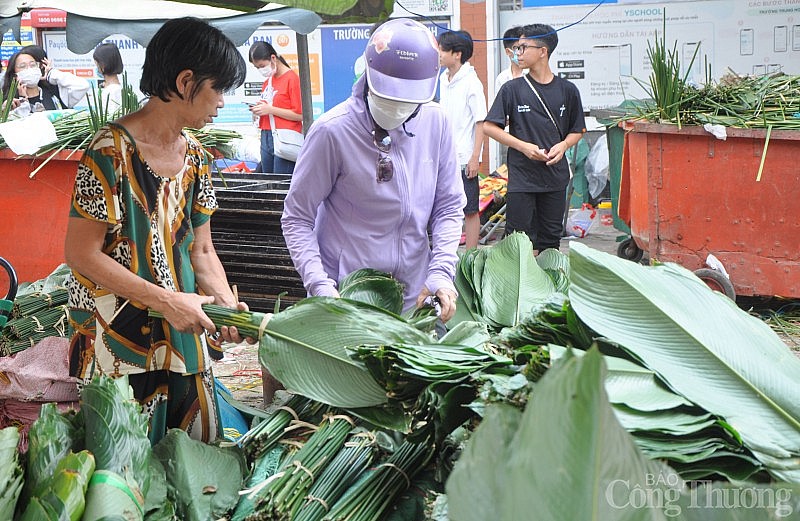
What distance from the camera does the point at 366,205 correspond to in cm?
293

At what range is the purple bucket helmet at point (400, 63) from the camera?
2.68m

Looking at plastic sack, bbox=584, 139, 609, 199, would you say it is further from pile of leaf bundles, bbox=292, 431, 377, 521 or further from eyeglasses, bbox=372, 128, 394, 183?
pile of leaf bundles, bbox=292, 431, 377, 521

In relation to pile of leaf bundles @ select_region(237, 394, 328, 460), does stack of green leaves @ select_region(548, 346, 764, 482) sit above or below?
above

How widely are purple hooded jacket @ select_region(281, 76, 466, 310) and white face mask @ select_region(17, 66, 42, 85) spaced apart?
237 inches

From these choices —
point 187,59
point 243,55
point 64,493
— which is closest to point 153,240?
point 187,59

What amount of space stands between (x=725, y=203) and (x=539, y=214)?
1306 millimetres

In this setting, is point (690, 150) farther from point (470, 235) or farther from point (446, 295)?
point (446, 295)

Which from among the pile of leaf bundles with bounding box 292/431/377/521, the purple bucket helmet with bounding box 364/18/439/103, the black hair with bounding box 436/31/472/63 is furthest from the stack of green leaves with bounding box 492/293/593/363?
the black hair with bounding box 436/31/472/63

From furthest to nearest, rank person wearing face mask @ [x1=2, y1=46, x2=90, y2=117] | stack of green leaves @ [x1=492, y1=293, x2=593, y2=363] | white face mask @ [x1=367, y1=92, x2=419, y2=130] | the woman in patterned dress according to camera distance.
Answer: person wearing face mask @ [x1=2, y1=46, x2=90, y2=117] → white face mask @ [x1=367, y1=92, x2=419, y2=130] → the woman in patterned dress → stack of green leaves @ [x1=492, y1=293, x2=593, y2=363]

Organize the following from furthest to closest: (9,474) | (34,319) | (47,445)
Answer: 1. (34,319)
2. (47,445)
3. (9,474)

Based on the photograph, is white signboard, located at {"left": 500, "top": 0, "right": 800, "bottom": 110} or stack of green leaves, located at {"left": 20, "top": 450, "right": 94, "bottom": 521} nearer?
stack of green leaves, located at {"left": 20, "top": 450, "right": 94, "bottom": 521}

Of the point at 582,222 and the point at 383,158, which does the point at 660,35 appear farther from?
the point at 383,158

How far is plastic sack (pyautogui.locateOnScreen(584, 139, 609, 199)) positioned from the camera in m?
10.4

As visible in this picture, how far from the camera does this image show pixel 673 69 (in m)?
6.17
